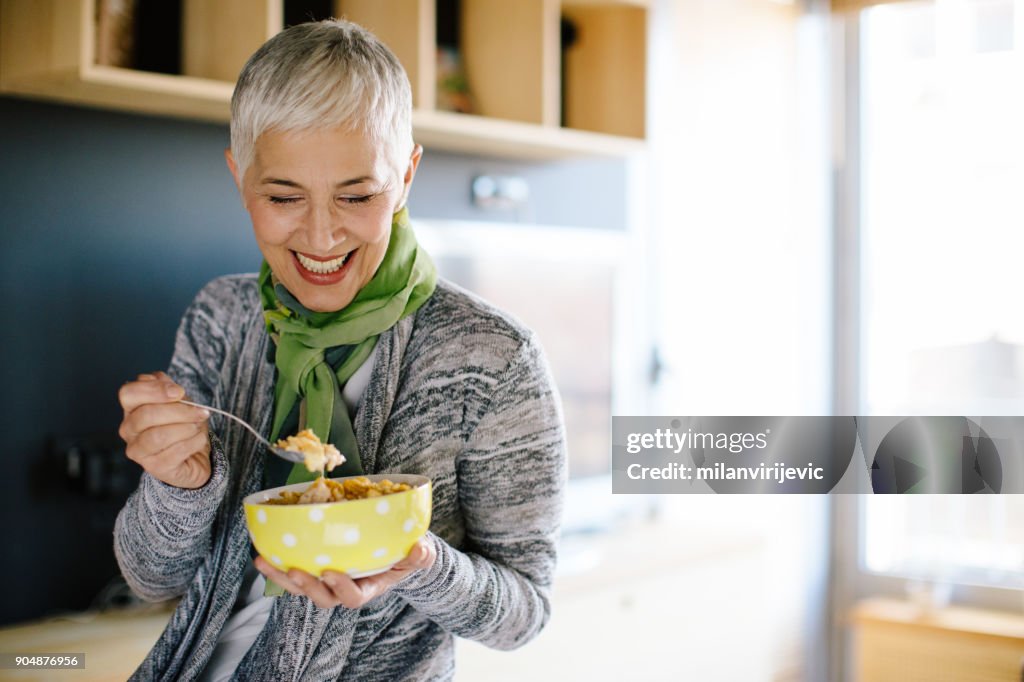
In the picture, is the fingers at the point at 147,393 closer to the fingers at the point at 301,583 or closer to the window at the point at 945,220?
the fingers at the point at 301,583

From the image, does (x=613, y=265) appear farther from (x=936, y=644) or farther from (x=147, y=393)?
(x=147, y=393)

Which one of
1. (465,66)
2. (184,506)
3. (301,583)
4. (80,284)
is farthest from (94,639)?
(465,66)

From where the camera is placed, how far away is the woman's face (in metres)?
0.87

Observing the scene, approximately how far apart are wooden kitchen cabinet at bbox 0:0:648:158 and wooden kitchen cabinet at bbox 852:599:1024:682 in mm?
1086

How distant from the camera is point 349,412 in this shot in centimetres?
97

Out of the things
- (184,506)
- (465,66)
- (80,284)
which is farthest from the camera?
(465,66)

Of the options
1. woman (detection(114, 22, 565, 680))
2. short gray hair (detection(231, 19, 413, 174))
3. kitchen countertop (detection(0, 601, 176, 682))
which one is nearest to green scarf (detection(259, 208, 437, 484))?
woman (detection(114, 22, 565, 680))

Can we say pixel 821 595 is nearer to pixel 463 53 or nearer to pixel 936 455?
pixel 936 455

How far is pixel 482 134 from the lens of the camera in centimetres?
192

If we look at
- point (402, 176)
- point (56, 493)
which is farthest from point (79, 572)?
point (402, 176)

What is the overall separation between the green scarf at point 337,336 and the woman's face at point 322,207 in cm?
1

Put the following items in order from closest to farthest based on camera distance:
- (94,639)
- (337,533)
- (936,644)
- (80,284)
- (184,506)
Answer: (337,533) → (184,506) → (94,639) → (80,284) → (936,644)

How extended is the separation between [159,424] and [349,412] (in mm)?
207

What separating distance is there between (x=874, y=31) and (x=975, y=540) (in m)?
0.89
